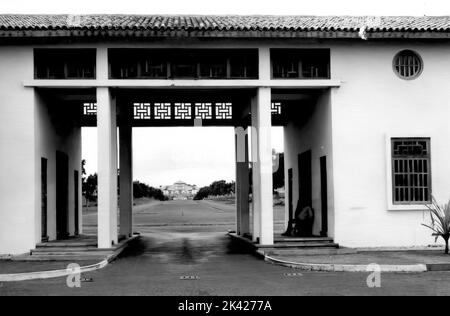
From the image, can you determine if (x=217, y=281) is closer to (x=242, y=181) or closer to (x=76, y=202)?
(x=242, y=181)

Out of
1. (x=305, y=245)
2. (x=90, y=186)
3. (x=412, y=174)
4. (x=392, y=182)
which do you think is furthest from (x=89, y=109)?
(x=90, y=186)

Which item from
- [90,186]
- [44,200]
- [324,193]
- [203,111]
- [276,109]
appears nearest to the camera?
[44,200]

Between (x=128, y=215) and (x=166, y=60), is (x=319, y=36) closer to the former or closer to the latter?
(x=166, y=60)

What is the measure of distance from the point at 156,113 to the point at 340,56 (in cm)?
636

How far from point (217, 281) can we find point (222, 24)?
25.6ft

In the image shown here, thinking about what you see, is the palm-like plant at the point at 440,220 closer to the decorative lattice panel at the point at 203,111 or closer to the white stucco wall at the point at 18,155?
the decorative lattice panel at the point at 203,111

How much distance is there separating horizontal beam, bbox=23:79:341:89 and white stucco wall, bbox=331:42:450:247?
0.66m

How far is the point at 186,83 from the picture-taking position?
670 inches

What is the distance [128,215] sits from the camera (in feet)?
74.6

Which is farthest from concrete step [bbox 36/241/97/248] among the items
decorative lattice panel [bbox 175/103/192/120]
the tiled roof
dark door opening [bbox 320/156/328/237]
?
dark door opening [bbox 320/156/328/237]

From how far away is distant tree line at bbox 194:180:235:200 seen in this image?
410 feet

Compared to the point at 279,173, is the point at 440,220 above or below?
below

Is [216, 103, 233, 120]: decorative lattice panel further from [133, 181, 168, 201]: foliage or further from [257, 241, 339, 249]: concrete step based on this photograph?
[133, 181, 168, 201]: foliage
